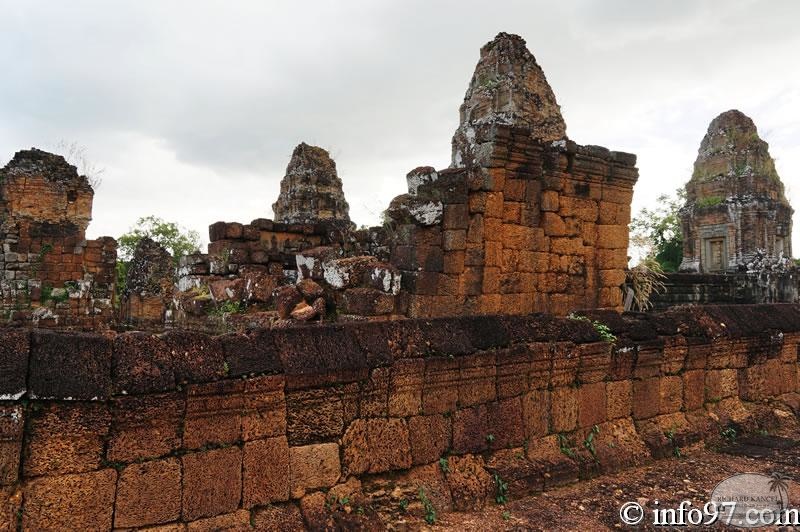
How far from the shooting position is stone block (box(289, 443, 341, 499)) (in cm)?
319

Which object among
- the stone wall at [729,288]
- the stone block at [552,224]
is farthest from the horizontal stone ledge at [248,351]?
the stone wall at [729,288]

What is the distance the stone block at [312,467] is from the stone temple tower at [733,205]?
828 inches

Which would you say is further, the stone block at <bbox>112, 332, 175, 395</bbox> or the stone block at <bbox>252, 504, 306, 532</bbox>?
the stone block at <bbox>252, 504, 306, 532</bbox>

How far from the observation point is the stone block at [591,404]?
4.50 m

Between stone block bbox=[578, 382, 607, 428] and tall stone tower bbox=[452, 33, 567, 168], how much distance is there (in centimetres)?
437

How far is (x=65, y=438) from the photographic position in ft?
8.54

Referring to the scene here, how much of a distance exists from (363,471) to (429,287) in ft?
10.5

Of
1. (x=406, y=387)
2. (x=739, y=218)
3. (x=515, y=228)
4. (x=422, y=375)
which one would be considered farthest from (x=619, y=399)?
(x=739, y=218)

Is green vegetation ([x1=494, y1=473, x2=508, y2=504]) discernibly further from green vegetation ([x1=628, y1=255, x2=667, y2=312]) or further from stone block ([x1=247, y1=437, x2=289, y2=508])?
green vegetation ([x1=628, y1=255, x2=667, y2=312])

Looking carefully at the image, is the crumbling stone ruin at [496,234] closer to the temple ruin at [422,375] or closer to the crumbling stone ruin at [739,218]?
the temple ruin at [422,375]

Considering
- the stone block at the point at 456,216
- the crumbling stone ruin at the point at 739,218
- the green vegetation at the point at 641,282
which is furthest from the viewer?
the crumbling stone ruin at the point at 739,218

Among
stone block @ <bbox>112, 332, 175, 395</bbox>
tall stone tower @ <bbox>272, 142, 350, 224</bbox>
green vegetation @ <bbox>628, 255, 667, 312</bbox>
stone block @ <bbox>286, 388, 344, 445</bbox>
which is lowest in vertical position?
stone block @ <bbox>286, 388, 344, 445</bbox>

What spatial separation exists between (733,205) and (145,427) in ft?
75.2

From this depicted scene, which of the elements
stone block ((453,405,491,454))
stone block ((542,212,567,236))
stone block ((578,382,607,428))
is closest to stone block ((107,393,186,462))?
stone block ((453,405,491,454))
